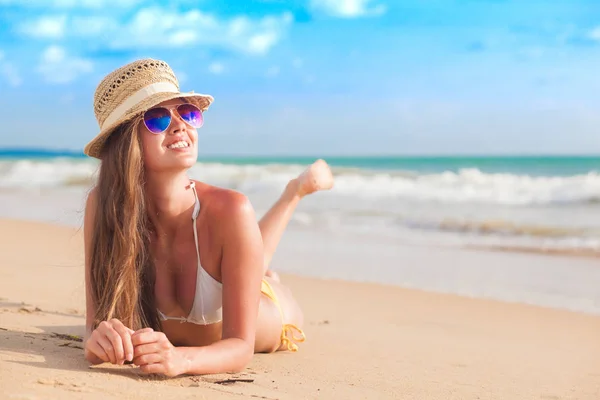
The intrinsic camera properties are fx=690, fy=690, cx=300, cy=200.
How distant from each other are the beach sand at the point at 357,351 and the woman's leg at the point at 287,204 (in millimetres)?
687

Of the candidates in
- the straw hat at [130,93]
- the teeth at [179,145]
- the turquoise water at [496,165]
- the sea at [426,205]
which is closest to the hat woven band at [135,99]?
the straw hat at [130,93]

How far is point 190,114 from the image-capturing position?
3117 millimetres

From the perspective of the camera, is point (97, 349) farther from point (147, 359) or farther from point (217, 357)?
point (217, 357)

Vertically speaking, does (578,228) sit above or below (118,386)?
above

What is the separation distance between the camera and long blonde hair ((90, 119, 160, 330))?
3.02m

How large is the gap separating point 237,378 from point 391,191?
1851 cm

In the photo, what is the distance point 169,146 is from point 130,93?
0.29 m

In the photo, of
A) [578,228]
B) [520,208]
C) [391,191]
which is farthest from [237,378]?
[391,191]

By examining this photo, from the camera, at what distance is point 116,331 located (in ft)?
8.95

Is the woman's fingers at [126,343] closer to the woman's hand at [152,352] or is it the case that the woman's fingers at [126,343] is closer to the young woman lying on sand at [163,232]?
the woman's hand at [152,352]

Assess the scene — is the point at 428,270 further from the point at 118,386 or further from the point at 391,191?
the point at 391,191

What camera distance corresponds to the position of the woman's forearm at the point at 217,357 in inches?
112

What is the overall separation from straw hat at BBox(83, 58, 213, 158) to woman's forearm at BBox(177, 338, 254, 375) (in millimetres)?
1004

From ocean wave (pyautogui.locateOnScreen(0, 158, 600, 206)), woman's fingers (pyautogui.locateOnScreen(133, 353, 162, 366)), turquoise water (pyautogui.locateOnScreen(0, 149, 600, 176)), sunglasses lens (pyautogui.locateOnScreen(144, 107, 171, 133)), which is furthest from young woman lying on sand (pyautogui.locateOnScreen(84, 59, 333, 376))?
turquoise water (pyautogui.locateOnScreen(0, 149, 600, 176))
